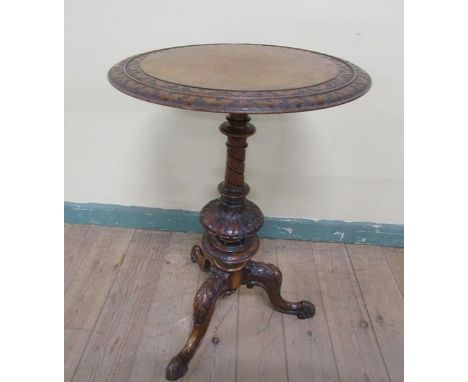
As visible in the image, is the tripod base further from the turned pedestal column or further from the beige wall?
the beige wall

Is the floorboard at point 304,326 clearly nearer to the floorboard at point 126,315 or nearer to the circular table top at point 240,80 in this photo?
the floorboard at point 126,315

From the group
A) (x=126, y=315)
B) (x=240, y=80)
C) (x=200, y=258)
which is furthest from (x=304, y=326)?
(x=240, y=80)

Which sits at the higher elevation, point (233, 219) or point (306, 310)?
point (233, 219)

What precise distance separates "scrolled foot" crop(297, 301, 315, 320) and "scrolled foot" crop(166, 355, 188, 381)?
1.39ft

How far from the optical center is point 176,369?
1250mm

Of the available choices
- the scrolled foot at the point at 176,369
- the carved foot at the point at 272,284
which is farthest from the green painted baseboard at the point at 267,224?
the scrolled foot at the point at 176,369

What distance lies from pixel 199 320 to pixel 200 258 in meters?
0.37

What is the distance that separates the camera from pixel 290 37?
1540 millimetres

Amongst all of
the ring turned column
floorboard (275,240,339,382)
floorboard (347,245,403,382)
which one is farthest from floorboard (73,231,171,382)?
floorboard (347,245,403,382)

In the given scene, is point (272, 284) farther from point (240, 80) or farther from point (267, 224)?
point (240, 80)

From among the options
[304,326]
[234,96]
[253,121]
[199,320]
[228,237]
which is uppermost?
[234,96]

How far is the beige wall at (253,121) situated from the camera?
1531 millimetres

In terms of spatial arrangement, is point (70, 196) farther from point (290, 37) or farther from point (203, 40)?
point (290, 37)

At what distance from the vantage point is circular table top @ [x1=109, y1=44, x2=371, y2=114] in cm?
87
